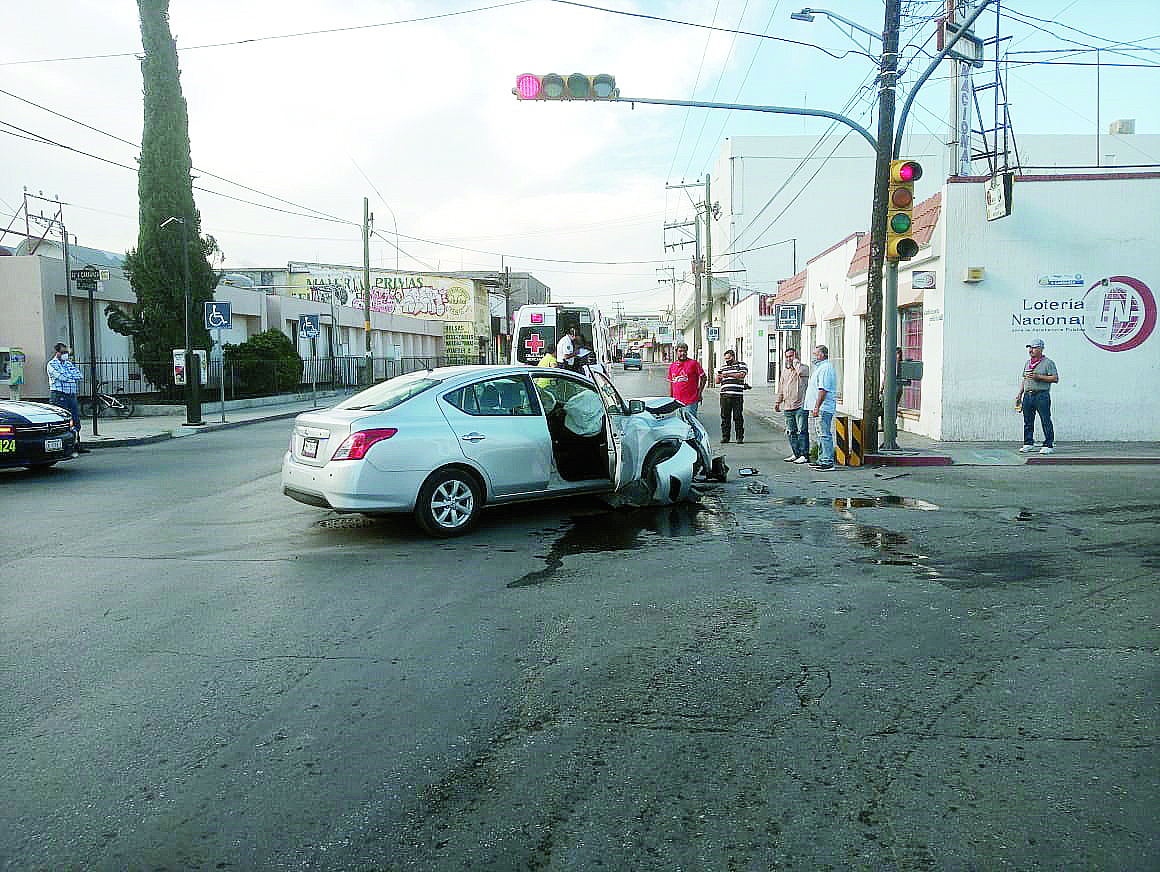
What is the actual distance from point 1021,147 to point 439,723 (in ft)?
208

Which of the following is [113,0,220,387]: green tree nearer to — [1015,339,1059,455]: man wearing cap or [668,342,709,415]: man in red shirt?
[668,342,709,415]: man in red shirt

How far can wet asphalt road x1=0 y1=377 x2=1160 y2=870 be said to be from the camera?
3453 millimetres

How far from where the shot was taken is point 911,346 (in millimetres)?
20297

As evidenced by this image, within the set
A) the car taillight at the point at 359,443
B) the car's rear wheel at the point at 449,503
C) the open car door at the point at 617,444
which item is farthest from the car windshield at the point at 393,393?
the open car door at the point at 617,444

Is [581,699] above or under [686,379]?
under

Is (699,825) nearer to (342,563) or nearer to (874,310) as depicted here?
(342,563)

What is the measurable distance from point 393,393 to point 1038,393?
10.8 meters

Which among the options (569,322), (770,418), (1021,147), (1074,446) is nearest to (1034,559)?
(1074,446)

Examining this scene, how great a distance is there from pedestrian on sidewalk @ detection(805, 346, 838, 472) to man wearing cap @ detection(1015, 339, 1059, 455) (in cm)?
357

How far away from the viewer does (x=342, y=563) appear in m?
7.91

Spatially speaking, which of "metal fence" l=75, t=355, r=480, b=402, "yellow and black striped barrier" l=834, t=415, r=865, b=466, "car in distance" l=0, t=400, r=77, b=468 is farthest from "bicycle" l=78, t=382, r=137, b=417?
"yellow and black striped barrier" l=834, t=415, r=865, b=466

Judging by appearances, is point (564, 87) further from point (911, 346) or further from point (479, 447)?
point (911, 346)

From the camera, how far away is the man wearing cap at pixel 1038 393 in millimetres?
15227

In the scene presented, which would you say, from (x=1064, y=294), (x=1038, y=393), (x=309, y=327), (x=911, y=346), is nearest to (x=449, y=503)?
(x=1038, y=393)
